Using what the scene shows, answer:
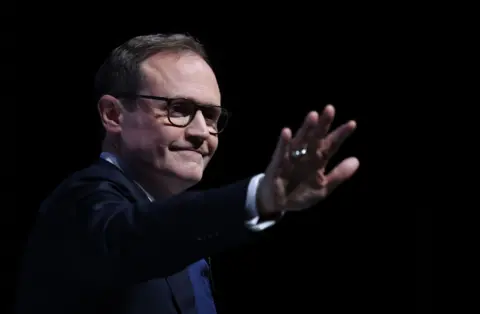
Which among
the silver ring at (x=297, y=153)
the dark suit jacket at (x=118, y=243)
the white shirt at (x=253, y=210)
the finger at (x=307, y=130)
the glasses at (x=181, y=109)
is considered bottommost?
the dark suit jacket at (x=118, y=243)

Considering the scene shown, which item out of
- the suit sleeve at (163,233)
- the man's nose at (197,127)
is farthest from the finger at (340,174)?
the man's nose at (197,127)

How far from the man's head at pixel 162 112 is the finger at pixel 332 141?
0.43 meters

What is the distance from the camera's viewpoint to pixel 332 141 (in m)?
0.77

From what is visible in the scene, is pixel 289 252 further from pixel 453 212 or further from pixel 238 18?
pixel 238 18

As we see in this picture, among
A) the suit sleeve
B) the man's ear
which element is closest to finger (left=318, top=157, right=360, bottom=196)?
the suit sleeve

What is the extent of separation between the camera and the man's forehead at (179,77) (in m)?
1.16

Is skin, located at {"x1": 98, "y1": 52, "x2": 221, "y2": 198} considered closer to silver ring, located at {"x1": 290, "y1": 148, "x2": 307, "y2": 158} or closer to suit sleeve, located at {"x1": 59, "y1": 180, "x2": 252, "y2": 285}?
suit sleeve, located at {"x1": 59, "y1": 180, "x2": 252, "y2": 285}

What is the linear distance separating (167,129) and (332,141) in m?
0.44

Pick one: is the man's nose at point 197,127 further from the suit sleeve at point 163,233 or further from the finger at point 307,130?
the finger at point 307,130

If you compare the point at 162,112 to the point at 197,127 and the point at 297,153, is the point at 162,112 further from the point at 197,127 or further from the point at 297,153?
the point at 297,153

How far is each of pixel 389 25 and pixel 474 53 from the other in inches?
12.6

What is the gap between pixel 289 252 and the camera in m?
2.36

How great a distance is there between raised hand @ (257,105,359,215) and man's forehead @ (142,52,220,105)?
433 mm

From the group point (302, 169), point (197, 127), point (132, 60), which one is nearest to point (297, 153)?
point (302, 169)
